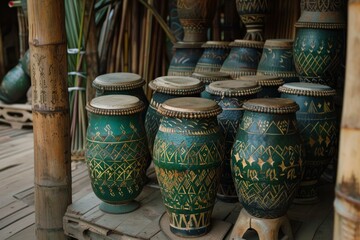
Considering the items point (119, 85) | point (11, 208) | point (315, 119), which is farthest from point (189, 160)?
point (11, 208)

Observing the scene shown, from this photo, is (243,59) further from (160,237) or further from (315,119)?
(160,237)

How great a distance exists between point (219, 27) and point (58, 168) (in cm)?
184

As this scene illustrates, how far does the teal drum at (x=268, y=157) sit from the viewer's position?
1880 mm

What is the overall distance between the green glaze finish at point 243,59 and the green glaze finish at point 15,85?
2.76 meters

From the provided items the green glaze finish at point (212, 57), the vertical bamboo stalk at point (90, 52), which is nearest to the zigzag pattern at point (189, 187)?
the green glaze finish at point (212, 57)

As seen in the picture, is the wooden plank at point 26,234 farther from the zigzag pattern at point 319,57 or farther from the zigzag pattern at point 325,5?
the zigzag pattern at point 325,5

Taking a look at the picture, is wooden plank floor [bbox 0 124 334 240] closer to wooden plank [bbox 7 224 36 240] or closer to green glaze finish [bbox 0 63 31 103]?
wooden plank [bbox 7 224 36 240]

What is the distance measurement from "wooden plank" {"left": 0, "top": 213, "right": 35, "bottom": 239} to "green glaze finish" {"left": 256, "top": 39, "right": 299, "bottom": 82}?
1.63m

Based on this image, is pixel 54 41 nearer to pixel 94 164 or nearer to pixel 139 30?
pixel 94 164

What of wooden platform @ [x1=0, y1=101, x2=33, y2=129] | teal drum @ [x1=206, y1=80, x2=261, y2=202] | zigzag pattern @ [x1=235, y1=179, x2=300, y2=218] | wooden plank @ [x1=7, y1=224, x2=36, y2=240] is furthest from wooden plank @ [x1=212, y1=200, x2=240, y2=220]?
wooden platform @ [x1=0, y1=101, x2=33, y2=129]

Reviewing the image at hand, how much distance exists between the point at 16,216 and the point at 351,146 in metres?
2.22

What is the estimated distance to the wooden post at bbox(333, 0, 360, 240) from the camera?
1192mm

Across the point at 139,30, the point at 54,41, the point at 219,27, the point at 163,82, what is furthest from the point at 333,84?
the point at 139,30

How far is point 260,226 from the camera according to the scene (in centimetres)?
198
